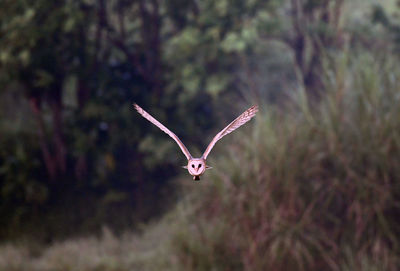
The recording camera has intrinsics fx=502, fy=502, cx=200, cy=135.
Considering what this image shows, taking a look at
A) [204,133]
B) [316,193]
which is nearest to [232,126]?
[316,193]

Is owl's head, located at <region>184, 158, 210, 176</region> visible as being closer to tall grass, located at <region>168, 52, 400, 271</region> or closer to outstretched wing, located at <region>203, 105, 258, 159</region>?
outstretched wing, located at <region>203, 105, 258, 159</region>

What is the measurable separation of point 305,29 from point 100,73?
2843mm

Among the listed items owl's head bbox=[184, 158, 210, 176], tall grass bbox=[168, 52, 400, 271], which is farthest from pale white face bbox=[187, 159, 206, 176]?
tall grass bbox=[168, 52, 400, 271]

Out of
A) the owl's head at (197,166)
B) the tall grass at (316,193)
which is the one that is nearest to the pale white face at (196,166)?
the owl's head at (197,166)

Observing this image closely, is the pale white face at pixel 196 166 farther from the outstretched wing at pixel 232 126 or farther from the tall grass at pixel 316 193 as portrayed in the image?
the tall grass at pixel 316 193

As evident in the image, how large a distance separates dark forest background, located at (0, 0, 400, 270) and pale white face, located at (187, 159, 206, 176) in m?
4.17

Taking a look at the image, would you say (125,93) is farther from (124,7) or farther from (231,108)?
(231,108)

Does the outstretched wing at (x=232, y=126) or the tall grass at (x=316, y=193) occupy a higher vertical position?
the tall grass at (x=316, y=193)

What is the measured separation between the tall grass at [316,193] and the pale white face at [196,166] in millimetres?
4145

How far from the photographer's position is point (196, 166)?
1.49ft

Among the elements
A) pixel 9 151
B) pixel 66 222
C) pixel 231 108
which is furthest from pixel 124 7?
pixel 66 222

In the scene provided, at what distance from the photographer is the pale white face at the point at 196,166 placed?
17.9 inches

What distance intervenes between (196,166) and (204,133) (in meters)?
6.65

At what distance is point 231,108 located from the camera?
284 inches
